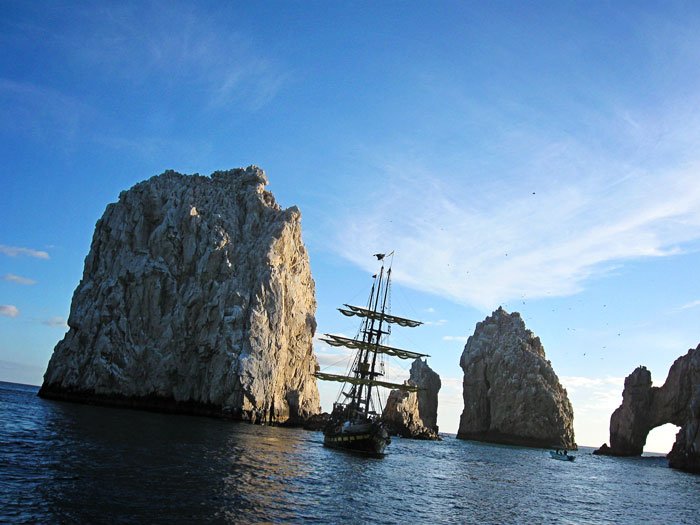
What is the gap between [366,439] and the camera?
51.4 meters

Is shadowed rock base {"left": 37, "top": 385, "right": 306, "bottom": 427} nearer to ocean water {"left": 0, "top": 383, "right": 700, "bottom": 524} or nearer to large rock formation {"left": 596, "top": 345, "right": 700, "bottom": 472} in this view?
ocean water {"left": 0, "top": 383, "right": 700, "bottom": 524}

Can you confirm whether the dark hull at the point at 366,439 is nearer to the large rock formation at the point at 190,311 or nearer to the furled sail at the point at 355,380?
the furled sail at the point at 355,380

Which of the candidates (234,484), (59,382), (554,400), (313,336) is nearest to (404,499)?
(234,484)

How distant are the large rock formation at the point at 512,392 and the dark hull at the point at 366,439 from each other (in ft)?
244

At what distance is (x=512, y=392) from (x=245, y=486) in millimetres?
103326

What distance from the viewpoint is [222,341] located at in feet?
254

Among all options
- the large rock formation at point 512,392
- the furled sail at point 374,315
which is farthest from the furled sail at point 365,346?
the large rock formation at point 512,392

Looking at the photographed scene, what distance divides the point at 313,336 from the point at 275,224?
23974mm

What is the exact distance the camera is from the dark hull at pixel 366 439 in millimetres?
51281

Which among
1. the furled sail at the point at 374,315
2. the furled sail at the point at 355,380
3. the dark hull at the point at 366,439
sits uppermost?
the furled sail at the point at 374,315

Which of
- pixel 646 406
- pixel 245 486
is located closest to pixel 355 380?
pixel 245 486

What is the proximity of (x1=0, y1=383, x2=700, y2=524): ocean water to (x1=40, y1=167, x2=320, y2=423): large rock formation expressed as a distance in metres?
22.6

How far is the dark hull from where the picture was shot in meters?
51.3

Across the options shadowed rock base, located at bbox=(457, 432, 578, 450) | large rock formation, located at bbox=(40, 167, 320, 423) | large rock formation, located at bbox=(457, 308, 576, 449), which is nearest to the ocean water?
large rock formation, located at bbox=(40, 167, 320, 423)
